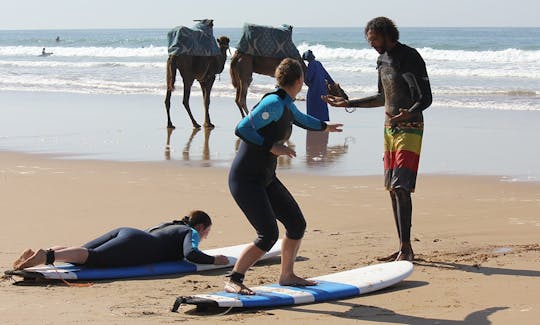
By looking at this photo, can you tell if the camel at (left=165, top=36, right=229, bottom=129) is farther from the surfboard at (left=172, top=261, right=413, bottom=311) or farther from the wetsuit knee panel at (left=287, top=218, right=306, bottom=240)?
the wetsuit knee panel at (left=287, top=218, right=306, bottom=240)

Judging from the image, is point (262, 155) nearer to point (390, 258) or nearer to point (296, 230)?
point (296, 230)

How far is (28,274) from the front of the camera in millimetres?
6344

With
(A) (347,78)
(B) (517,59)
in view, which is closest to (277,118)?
(A) (347,78)

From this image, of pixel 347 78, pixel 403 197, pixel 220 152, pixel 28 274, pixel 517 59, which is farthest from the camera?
pixel 517 59

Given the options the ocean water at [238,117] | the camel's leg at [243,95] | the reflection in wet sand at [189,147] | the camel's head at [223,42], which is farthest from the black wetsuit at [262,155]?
the camel's head at [223,42]

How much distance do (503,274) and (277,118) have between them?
6.66 ft

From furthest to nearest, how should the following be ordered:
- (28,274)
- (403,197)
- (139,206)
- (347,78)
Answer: (347,78) < (139,206) < (403,197) < (28,274)

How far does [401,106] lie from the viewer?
7.14 metres

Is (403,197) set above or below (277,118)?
below

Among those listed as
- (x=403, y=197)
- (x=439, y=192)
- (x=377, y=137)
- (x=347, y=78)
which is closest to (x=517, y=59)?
(x=347, y=78)

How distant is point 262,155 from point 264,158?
22mm

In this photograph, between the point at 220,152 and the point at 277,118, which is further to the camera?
the point at 220,152

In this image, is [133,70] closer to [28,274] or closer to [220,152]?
[220,152]

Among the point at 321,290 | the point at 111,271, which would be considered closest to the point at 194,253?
the point at 111,271
